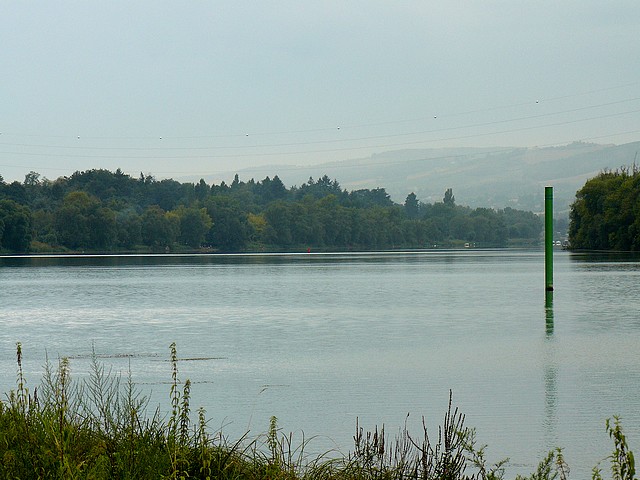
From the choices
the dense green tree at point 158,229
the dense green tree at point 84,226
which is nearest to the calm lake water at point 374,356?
the dense green tree at point 84,226

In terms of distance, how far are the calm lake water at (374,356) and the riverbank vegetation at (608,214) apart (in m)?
72.4

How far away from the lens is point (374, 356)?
1861cm

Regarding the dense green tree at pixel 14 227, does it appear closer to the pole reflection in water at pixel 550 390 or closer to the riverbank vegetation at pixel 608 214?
the riverbank vegetation at pixel 608 214

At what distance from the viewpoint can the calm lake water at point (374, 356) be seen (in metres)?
11.8

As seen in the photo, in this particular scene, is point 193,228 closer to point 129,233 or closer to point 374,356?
point 129,233

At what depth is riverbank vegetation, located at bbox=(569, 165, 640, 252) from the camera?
10806cm

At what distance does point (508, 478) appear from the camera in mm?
9016

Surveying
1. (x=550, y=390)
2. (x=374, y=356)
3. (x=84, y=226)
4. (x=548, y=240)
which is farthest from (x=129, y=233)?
(x=550, y=390)

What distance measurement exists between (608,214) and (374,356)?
9814 cm

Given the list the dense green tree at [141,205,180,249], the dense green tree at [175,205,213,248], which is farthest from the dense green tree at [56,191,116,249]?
the dense green tree at [175,205,213,248]

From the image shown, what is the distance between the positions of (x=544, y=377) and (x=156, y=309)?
18.7m

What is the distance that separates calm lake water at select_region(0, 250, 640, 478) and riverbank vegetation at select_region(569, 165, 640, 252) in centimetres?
7243

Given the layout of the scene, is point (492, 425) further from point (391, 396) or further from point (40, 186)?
point (40, 186)

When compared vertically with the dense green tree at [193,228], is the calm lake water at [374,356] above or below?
below
